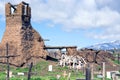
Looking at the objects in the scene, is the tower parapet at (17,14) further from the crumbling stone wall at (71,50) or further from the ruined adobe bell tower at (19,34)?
the crumbling stone wall at (71,50)

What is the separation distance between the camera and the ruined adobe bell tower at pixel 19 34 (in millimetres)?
56125

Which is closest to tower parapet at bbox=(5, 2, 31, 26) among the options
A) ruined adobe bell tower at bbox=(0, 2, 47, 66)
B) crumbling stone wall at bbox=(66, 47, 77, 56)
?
ruined adobe bell tower at bbox=(0, 2, 47, 66)

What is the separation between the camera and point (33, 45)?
5862cm

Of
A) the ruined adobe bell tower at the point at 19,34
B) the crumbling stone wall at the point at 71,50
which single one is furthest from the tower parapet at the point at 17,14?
the crumbling stone wall at the point at 71,50

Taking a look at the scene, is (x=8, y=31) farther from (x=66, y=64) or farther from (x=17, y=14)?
(x=66, y=64)

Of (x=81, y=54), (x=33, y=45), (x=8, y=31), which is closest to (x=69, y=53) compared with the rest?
(x=81, y=54)

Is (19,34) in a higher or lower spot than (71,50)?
higher

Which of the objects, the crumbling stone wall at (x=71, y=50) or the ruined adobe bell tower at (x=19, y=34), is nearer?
the ruined adobe bell tower at (x=19, y=34)

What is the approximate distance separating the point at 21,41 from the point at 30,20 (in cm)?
379

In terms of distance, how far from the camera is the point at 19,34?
56.6 meters

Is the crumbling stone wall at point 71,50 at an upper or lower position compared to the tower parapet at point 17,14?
lower

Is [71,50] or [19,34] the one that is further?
[71,50]

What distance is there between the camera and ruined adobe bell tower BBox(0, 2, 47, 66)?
5612cm

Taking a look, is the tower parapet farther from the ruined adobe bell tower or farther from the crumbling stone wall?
the crumbling stone wall
